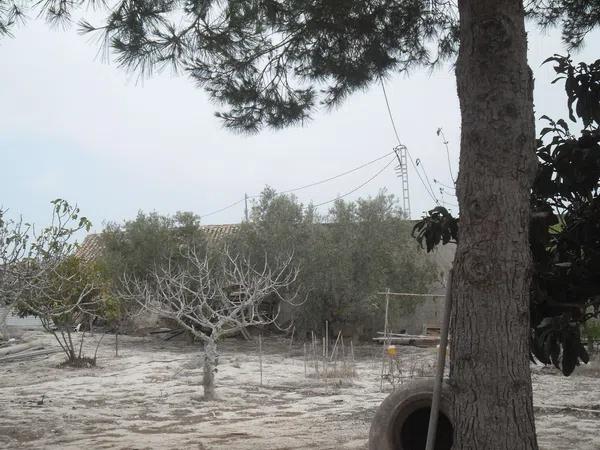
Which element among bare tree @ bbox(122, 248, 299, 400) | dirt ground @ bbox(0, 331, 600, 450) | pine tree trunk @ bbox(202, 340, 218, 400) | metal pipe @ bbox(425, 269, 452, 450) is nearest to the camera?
metal pipe @ bbox(425, 269, 452, 450)

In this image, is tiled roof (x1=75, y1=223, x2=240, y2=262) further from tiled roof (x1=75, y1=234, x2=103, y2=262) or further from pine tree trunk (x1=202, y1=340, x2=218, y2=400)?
pine tree trunk (x1=202, y1=340, x2=218, y2=400)

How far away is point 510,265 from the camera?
3.32 meters

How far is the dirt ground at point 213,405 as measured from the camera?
796 centimetres

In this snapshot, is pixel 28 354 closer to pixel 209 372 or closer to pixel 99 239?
pixel 99 239

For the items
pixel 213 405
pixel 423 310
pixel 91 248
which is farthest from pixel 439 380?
pixel 91 248

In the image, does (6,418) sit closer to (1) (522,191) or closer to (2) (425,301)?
(1) (522,191)

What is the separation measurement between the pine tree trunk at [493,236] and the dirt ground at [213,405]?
165 inches

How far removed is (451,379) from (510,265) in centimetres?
60

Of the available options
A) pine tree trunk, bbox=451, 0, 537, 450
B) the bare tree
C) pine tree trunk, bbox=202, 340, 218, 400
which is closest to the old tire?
pine tree trunk, bbox=451, 0, 537, 450

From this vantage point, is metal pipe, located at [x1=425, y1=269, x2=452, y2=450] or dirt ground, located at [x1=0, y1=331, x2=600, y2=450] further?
dirt ground, located at [x1=0, y1=331, x2=600, y2=450]

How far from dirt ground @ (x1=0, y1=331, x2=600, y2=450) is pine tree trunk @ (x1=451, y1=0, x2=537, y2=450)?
13.7ft

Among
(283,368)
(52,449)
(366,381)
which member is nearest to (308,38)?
(52,449)

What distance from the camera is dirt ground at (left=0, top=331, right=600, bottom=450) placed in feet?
26.1

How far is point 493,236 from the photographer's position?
3344 millimetres
